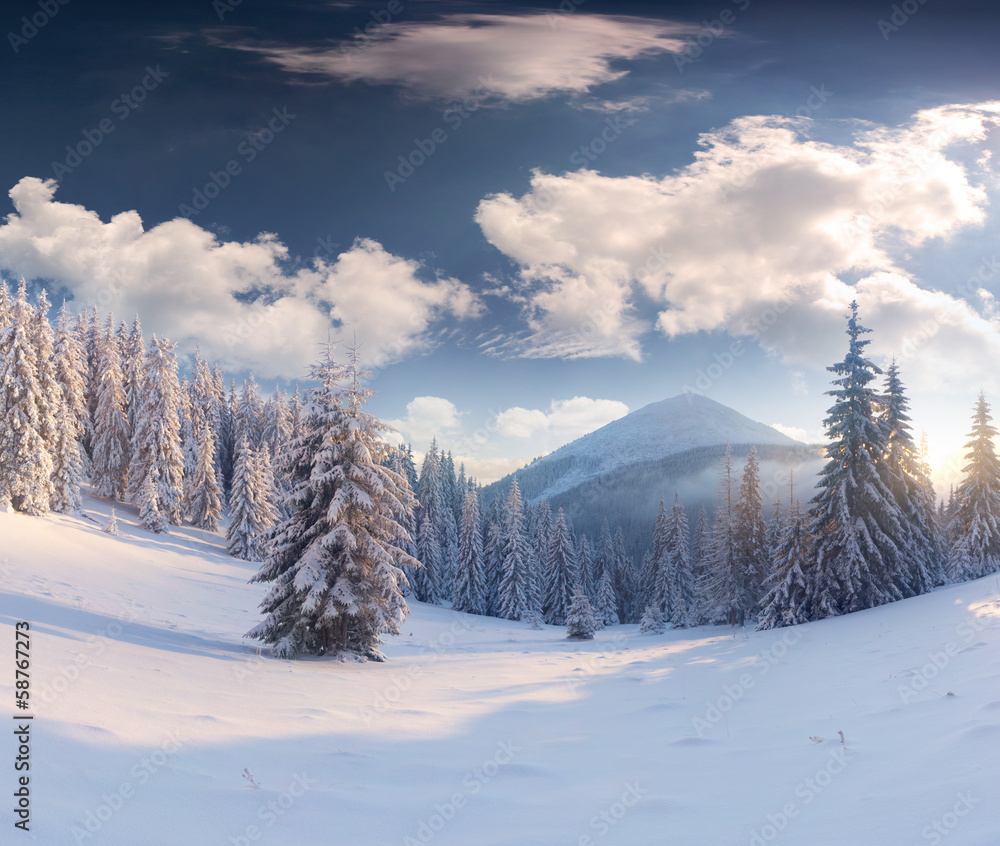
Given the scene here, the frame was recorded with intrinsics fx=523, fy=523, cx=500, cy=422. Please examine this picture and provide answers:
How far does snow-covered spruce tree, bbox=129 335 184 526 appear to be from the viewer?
43344 millimetres

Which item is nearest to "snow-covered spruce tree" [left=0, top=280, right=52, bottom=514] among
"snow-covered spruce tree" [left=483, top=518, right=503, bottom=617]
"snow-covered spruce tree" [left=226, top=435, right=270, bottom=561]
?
"snow-covered spruce tree" [left=226, top=435, right=270, bottom=561]

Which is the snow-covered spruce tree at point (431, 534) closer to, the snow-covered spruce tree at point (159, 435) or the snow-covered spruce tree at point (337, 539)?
the snow-covered spruce tree at point (159, 435)

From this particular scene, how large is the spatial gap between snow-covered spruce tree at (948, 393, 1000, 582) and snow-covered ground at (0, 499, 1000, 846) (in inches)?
807

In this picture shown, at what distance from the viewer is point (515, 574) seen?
55.7m

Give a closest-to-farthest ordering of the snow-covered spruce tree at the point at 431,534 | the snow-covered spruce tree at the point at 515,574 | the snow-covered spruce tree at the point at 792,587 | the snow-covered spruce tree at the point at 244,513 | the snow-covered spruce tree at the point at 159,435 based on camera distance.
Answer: the snow-covered spruce tree at the point at 792,587 < the snow-covered spruce tree at the point at 159,435 < the snow-covered spruce tree at the point at 244,513 < the snow-covered spruce tree at the point at 515,574 < the snow-covered spruce tree at the point at 431,534

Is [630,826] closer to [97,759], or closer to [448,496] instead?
[97,759]

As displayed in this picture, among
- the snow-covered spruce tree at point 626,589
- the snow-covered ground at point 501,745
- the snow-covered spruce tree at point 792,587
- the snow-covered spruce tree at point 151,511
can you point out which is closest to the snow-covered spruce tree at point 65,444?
the snow-covered spruce tree at point 151,511

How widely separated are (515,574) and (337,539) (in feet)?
143

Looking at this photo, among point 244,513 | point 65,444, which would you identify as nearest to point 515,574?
point 244,513

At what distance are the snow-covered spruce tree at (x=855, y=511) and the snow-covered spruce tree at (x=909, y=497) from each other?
1.58 feet

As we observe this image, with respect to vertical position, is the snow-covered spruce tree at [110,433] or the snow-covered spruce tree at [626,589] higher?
the snow-covered spruce tree at [110,433]

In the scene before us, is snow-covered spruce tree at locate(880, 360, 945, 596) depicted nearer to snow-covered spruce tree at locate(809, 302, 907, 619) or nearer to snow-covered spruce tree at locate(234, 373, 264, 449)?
snow-covered spruce tree at locate(809, 302, 907, 619)

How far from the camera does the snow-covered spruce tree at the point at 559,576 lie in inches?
2367

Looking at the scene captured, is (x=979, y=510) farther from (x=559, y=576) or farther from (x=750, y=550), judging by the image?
(x=559, y=576)
